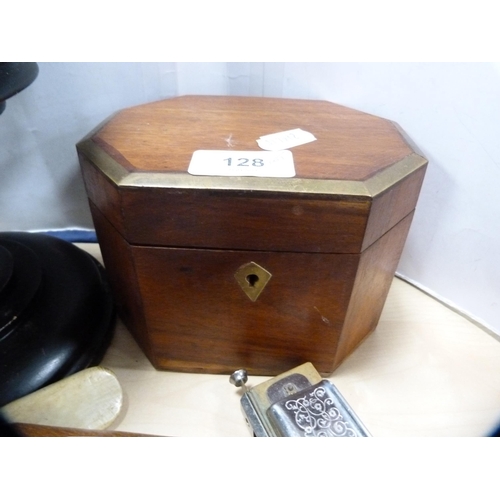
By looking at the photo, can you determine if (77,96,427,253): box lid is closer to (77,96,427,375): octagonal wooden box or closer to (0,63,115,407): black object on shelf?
(77,96,427,375): octagonal wooden box

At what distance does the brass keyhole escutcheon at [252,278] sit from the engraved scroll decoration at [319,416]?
13 cm

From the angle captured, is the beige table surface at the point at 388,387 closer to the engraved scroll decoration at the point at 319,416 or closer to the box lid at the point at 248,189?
the engraved scroll decoration at the point at 319,416

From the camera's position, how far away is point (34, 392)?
1.70ft

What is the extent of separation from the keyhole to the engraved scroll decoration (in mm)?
143

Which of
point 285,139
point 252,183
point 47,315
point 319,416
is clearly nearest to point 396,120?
point 285,139

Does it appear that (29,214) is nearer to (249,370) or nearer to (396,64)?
(249,370)

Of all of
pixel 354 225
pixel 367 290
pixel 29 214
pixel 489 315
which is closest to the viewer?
pixel 354 225

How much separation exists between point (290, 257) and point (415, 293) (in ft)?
1.20

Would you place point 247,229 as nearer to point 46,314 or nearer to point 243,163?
point 243,163

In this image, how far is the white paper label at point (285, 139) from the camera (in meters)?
0.49

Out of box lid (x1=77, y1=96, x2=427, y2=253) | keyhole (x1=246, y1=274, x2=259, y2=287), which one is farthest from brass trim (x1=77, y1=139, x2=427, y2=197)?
keyhole (x1=246, y1=274, x2=259, y2=287)

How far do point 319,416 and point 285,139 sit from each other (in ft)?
1.06

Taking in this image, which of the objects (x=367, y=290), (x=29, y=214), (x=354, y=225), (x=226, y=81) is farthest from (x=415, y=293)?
(x=29, y=214)

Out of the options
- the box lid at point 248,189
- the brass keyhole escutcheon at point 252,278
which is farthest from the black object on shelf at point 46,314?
the brass keyhole escutcheon at point 252,278
